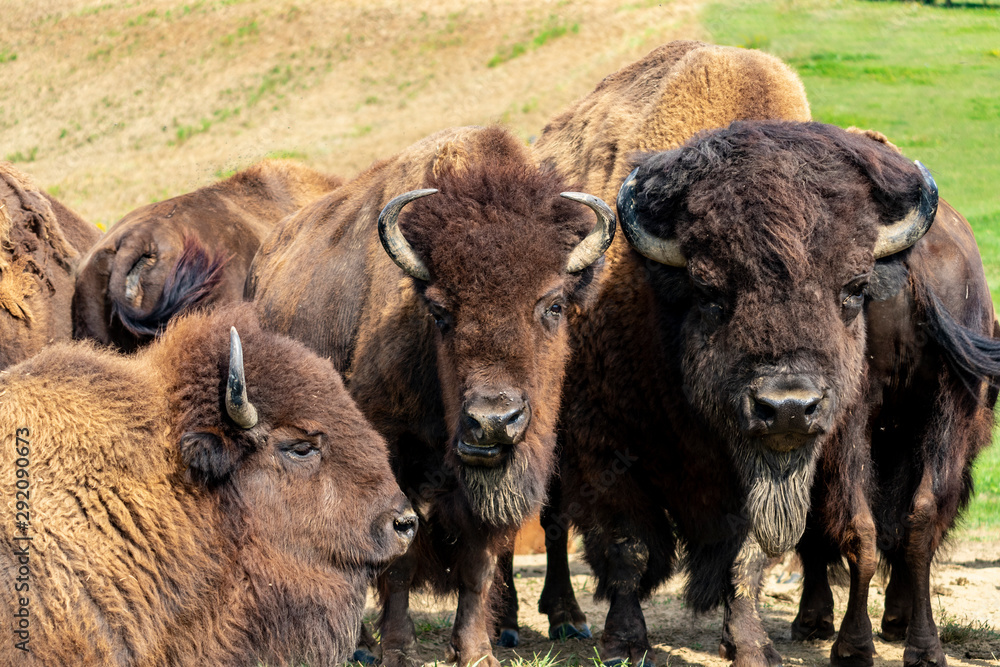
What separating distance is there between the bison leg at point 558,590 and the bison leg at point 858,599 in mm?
1662

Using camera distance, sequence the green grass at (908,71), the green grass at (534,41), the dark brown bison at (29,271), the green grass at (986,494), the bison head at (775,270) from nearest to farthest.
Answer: the bison head at (775,270)
the dark brown bison at (29,271)
the green grass at (986,494)
the green grass at (908,71)
the green grass at (534,41)

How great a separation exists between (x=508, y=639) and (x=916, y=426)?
2.82 m

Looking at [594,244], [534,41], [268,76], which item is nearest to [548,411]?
[594,244]

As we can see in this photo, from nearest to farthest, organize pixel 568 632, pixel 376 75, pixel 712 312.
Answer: pixel 712 312 → pixel 568 632 → pixel 376 75

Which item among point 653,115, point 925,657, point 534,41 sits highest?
point 653,115

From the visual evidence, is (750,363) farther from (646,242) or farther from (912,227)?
(912,227)

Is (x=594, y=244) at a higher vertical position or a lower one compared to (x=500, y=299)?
higher

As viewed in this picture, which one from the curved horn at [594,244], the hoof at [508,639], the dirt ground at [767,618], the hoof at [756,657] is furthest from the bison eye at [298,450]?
the hoof at [508,639]

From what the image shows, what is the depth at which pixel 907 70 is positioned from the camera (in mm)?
29375

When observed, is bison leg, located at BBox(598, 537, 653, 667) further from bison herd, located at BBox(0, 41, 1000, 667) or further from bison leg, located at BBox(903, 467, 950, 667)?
bison leg, located at BBox(903, 467, 950, 667)

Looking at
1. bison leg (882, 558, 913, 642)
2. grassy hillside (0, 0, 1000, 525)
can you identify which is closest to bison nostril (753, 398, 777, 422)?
bison leg (882, 558, 913, 642)

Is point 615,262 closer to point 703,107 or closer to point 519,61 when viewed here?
point 703,107

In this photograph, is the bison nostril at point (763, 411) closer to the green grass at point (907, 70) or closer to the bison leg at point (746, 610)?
the bison leg at point (746, 610)

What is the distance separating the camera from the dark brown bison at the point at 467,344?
4.81m
